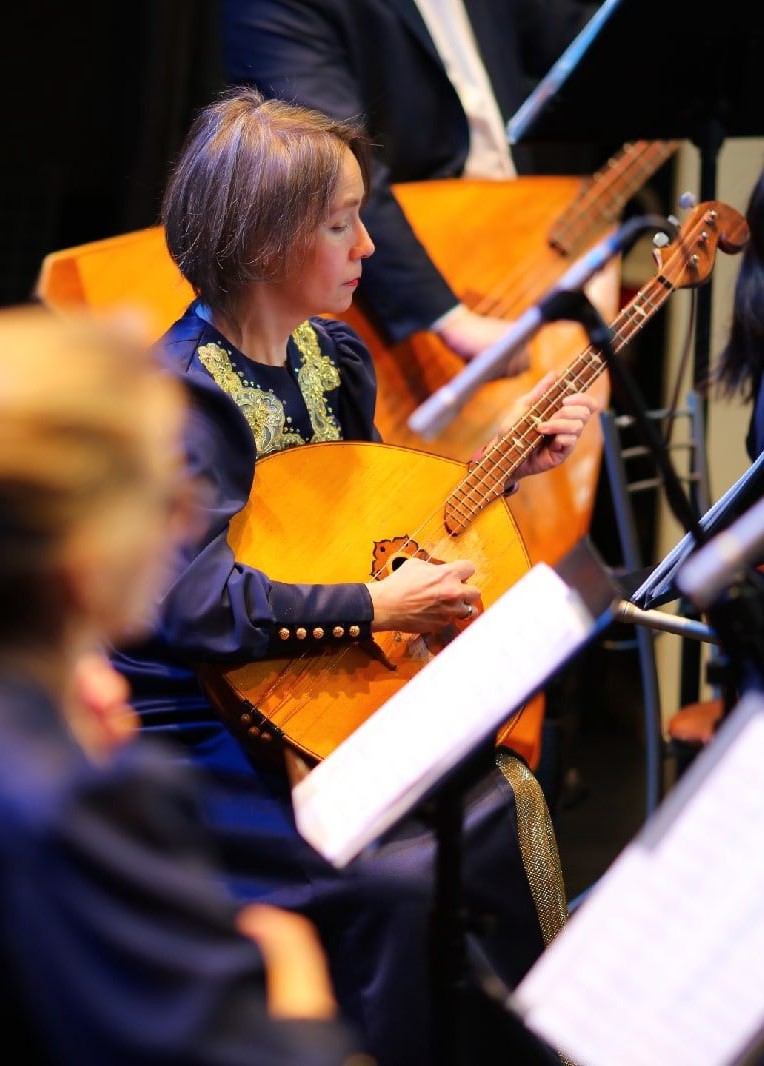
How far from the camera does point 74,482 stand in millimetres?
Answer: 993

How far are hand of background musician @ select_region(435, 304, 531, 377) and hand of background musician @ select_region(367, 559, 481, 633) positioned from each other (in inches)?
34.0

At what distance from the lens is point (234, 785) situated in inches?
75.7

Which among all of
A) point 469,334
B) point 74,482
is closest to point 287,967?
point 74,482

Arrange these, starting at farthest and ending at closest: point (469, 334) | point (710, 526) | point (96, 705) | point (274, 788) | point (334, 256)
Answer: point (469, 334) < point (334, 256) < point (274, 788) < point (710, 526) < point (96, 705)

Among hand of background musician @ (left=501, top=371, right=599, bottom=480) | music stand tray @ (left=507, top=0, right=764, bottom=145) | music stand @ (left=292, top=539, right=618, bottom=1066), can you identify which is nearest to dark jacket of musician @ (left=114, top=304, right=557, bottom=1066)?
hand of background musician @ (left=501, top=371, right=599, bottom=480)

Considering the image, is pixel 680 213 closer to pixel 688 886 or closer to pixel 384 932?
pixel 384 932

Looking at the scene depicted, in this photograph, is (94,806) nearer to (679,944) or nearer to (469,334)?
(679,944)

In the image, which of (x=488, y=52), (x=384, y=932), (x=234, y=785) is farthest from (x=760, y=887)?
(x=488, y=52)

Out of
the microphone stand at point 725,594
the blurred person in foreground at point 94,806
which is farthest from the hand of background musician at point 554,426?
the blurred person in foreground at point 94,806

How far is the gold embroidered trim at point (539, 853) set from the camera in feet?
6.37

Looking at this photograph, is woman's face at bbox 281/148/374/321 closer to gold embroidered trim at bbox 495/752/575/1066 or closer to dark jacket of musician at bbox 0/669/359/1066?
gold embroidered trim at bbox 495/752/575/1066

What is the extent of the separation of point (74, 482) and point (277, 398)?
1072 millimetres

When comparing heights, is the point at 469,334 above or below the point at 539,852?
above

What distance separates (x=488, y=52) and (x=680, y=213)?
999mm
